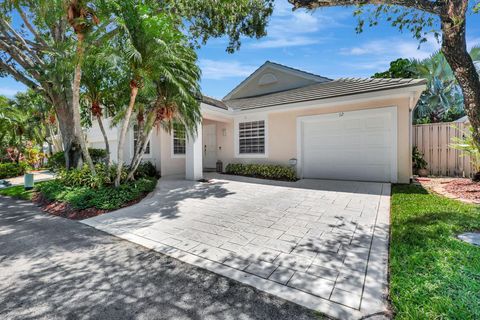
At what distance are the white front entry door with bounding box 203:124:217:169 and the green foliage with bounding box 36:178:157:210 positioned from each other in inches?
230

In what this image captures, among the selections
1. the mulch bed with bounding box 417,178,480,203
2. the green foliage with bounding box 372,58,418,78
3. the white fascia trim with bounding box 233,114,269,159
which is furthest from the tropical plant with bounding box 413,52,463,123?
the white fascia trim with bounding box 233,114,269,159

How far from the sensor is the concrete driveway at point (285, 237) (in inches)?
105

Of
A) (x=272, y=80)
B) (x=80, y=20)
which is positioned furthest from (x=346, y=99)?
(x=80, y=20)

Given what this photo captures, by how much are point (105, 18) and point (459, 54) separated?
837 cm

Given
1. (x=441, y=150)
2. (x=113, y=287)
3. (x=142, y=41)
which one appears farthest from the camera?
(x=441, y=150)

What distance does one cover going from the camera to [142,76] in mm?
6242

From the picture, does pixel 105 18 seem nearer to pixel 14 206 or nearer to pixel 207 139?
pixel 14 206

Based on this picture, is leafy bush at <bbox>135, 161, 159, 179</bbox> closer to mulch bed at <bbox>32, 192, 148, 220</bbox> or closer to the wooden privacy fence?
mulch bed at <bbox>32, 192, 148, 220</bbox>

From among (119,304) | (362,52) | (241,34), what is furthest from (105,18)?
(362,52)

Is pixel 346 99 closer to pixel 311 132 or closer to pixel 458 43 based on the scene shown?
pixel 311 132

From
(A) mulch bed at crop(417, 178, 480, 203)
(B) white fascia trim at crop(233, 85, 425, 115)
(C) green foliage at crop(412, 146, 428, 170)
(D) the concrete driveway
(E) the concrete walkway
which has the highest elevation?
(B) white fascia trim at crop(233, 85, 425, 115)

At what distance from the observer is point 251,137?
1219 cm

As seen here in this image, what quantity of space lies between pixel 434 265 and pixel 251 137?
386 inches

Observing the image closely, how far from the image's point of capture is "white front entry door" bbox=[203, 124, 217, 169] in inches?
535
